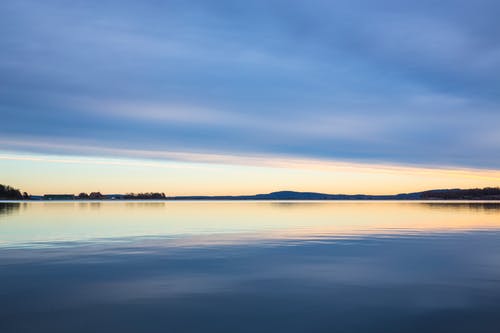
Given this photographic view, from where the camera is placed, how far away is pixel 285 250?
2767 centimetres

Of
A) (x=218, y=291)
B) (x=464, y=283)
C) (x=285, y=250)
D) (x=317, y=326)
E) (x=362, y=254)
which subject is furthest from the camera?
(x=285, y=250)

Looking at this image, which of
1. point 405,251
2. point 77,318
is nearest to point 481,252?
point 405,251

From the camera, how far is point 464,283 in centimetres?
1758

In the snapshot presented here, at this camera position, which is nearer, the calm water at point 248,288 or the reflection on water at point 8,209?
the calm water at point 248,288

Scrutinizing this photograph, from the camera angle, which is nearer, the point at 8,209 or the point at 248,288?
the point at 248,288

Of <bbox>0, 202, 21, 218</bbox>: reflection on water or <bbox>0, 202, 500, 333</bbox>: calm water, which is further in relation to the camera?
<bbox>0, 202, 21, 218</bbox>: reflection on water

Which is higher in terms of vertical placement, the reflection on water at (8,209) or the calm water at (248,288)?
the reflection on water at (8,209)

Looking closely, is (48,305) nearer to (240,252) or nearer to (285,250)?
(240,252)

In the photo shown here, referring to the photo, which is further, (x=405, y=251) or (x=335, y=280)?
(x=405, y=251)

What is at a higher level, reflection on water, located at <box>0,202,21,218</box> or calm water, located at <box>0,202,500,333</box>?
reflection on water, located at <box>0,202,21,218</box>

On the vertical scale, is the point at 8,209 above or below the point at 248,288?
above

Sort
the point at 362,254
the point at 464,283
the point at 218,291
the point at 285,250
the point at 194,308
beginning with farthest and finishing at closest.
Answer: the point at 285,250 < the point at 362,254 < the point at 464,283 < the point at 218,291 < the point at 194,308

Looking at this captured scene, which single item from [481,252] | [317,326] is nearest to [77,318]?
[317,326]

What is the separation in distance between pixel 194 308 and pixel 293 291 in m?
4.25
